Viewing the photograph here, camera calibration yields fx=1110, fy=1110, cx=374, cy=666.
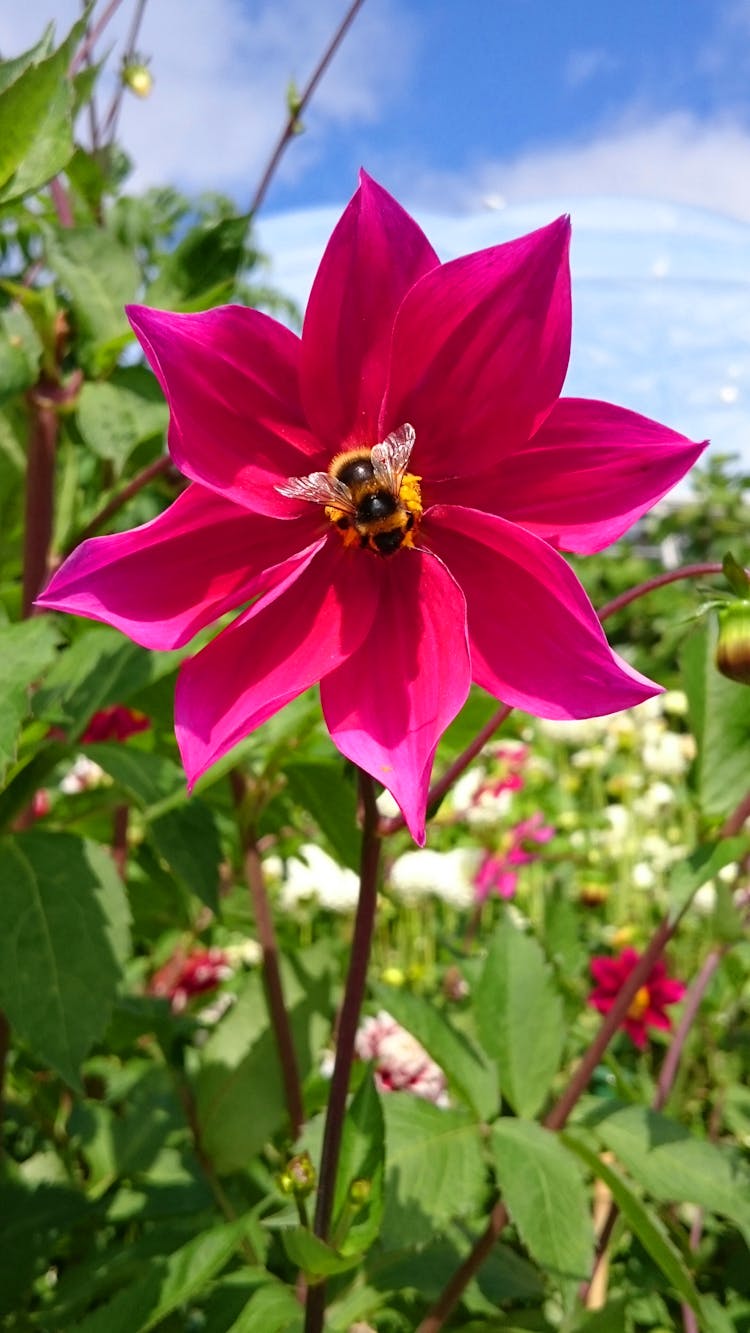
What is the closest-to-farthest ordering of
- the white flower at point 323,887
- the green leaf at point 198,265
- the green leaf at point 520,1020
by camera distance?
the green leaf at point 520,1020 < the green leaf at point 198,265 < the white flower at point 323,887

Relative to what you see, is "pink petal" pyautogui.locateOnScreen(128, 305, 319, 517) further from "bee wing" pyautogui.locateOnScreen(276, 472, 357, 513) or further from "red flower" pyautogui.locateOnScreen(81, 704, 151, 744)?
"red flower" pyautogui.locateOnScreen(81, 704, 151, 744)

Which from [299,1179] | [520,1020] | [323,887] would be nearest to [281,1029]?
[520,1020]

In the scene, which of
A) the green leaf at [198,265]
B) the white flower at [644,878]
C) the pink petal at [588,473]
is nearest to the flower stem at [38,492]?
the green leaf at [198,265]

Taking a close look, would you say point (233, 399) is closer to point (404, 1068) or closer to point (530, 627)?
point (530, 627)

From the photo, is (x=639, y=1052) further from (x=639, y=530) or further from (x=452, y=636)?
(x=639, y=530)

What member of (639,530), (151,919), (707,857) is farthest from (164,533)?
(639,530)

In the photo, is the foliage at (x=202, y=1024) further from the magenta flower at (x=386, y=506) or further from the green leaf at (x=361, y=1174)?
the magenta flower at (x=386, y=506)
